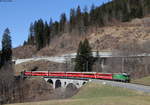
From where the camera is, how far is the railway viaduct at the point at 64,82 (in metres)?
69.1

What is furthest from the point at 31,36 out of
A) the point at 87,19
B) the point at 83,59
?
the point at 83,59

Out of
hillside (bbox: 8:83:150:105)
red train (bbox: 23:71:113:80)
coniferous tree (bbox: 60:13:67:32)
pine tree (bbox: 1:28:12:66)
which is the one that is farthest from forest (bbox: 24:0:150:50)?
hillside (bbox: 8:83:150:105)

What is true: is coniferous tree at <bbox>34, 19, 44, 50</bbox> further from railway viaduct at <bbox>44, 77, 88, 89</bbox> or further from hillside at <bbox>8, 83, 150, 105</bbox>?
hillside at <bbox>8, 83, 150, 105</bbox>

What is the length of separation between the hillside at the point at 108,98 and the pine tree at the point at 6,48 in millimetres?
62281

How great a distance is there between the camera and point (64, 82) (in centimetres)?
7775

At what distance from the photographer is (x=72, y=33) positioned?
149 metres

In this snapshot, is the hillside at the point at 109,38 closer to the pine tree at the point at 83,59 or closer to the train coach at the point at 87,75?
the pine tree at the point at 83,59

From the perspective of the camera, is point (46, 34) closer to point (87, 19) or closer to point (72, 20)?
point (72, 20)

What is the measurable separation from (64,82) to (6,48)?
40622mm

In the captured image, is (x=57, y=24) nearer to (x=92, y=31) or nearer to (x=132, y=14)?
(x=92, y=31)

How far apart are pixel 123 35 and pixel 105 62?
31285 millimetres

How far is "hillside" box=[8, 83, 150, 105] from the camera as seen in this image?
26.3 meters

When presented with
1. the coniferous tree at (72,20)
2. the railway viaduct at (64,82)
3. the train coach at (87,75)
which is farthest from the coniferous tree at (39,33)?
the railway viaduct at (64,82)

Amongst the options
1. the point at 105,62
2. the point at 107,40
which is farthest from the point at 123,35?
the point at 105,62
